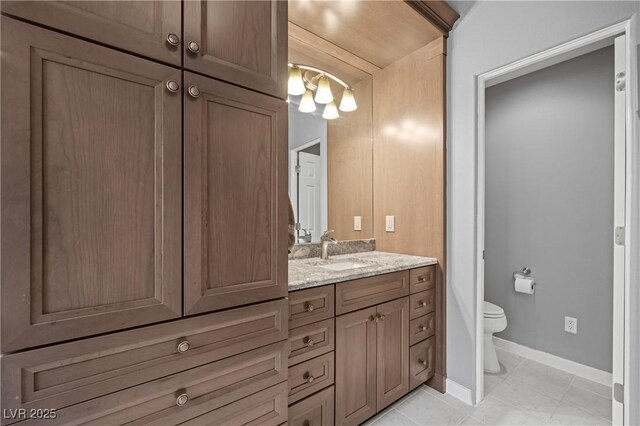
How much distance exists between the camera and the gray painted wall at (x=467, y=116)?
5.64 feet

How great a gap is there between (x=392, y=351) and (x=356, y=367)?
307 millimetres

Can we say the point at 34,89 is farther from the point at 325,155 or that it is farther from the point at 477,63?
the point at 477,63

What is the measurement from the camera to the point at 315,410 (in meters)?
1.37

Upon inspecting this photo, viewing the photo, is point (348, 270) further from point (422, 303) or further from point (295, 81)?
point (295, 81)

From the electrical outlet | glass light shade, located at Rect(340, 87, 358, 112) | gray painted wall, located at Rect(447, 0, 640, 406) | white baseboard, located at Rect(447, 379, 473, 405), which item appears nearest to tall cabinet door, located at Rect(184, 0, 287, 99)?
glass light shade, located at Rect(340, 87, 358, 112)

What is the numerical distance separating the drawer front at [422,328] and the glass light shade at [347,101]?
1.64m

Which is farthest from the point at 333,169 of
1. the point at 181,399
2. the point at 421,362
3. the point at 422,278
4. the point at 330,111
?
the point at 181,399

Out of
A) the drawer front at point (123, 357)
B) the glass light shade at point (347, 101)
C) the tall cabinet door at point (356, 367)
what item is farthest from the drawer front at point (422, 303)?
the glass light shade at point (347, 101)

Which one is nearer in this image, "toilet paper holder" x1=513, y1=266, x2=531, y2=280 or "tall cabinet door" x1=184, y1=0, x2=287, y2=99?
"tall cabinet door" x1=184, y1=0, x2=287, y2=99

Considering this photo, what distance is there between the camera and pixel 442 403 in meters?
1.89

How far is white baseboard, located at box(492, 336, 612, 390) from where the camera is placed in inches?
83.0

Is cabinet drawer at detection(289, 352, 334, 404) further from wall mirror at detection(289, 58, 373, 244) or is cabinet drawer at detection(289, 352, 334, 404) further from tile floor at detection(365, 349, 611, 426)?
wall mirror at detection(289, 58, 373, 244)

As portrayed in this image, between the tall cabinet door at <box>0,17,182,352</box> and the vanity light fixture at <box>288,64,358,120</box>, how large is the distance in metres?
1.26

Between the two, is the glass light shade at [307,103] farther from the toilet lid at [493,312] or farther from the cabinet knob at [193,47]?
the toilet lid at [493,312]
